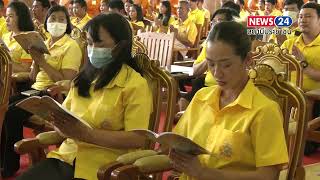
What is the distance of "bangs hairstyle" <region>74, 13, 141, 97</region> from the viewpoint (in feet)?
6.13

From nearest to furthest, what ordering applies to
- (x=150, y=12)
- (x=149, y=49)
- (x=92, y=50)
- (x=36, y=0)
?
(x=92, y=50)
(x=149, y=49)
(x=36, y=0)
(x=150, y=12)

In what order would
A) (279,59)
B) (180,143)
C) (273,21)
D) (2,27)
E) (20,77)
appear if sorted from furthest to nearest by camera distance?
(2,27)
(273,21)
(20,77)
(279,59)
(180,143)

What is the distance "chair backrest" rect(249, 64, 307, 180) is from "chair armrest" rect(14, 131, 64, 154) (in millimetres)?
787

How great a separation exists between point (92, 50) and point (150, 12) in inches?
332

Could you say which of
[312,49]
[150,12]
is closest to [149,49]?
[312,49]

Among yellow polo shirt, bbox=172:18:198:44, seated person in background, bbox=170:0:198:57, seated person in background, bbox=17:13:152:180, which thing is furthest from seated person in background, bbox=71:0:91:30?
seated person in background, bbox=17:13:152:180

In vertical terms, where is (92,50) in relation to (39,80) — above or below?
above

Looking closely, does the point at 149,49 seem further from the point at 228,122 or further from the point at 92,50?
the point at 228,122

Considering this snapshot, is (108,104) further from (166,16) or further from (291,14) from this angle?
(166,16)

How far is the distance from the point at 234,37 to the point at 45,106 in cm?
63

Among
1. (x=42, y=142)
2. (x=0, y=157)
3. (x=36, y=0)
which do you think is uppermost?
(x=36, y=0)

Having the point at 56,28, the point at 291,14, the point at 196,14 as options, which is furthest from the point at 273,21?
the point at 196,14

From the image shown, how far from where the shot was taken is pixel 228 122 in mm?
1537

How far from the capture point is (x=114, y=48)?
1886 mm
